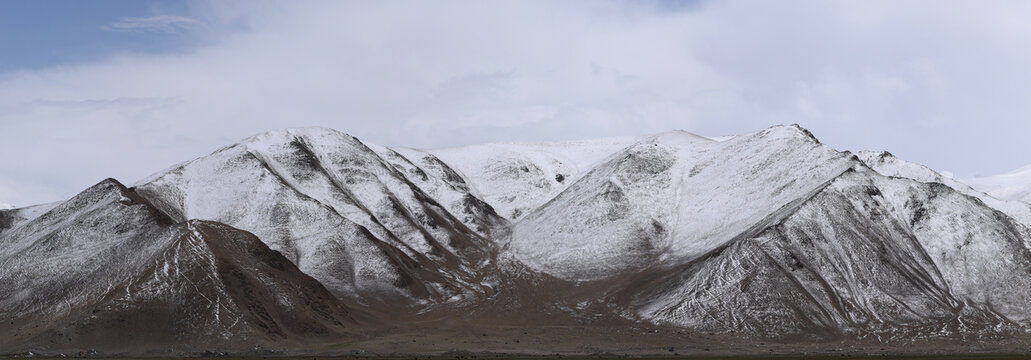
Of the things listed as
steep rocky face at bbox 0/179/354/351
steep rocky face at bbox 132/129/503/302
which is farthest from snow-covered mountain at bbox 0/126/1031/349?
steep rocky face at bbox 132/129/503/302

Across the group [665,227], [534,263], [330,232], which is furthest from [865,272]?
[330,232]

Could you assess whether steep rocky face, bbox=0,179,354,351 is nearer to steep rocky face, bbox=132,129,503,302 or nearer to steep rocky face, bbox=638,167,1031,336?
steep rocky face, bbox=132,129,503,302

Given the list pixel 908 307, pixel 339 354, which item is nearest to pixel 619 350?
pixel 339 354

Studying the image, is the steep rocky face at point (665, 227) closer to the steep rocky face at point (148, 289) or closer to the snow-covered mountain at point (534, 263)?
the snow-covered mountain at point (534, 263)

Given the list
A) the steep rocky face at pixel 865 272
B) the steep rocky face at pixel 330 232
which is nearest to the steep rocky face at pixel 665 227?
the steep rocky face at pixel 865 272

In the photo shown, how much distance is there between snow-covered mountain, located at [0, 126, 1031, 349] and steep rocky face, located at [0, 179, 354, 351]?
0.96 feet

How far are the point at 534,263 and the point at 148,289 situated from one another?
7828 centimetres

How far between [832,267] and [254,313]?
286 ft

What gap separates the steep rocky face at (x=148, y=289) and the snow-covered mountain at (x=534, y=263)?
0.96ft

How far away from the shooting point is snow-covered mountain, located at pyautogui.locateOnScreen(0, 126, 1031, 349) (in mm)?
128250

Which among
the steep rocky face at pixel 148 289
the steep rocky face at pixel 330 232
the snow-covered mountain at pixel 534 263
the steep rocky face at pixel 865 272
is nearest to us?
the steep rocky face at pixel 148 289

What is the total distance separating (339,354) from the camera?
115500 millimetres

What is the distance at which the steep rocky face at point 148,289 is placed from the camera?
386ft

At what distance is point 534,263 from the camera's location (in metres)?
185
